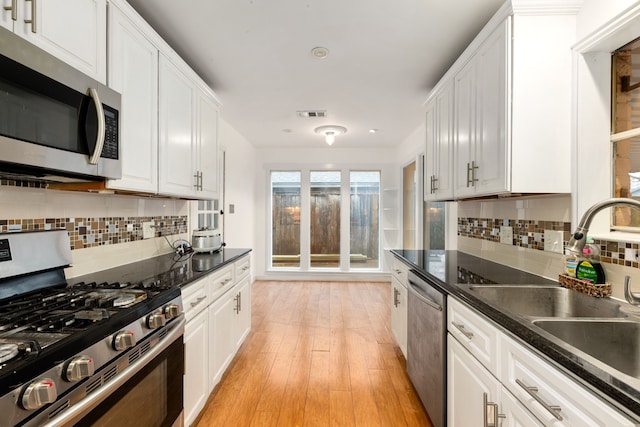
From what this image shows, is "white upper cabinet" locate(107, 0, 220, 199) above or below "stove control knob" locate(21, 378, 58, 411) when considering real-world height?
above

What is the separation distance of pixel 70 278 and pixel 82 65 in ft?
3.61

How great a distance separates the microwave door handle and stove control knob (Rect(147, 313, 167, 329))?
28.4 inches

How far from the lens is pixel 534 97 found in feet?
4.99

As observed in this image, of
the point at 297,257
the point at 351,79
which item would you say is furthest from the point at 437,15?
the point at 297,257

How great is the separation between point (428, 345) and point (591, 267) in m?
0.91

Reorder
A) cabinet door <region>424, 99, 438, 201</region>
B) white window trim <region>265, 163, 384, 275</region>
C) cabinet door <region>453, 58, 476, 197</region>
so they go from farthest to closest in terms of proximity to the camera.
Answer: white window trim <region>265, 163, 384, 275</region>, cabinet door <region>424, 99, 438, 201</region>, cabinet door <region>453, 58, 476, 197</region>

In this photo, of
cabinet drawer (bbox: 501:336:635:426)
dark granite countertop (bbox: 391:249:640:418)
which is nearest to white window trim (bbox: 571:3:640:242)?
Answer: dark granite countertop (bbox: 391:249:640:418)

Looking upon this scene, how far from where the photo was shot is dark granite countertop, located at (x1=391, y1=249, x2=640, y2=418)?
667 mm

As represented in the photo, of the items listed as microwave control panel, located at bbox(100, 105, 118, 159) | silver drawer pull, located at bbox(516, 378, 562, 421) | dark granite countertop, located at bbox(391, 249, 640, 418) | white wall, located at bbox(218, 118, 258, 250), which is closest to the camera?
dark granite countertop, located at bbox(391, 249, 640, 418)

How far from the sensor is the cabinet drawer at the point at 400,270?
228 centimetres

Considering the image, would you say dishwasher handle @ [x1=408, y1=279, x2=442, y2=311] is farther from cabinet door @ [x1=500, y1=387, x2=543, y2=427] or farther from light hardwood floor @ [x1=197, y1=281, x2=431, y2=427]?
light hardwood floor @ [x1=197, y1=281, x2=431, y2=427]

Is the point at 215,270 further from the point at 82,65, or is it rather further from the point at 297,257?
the point at 297,257

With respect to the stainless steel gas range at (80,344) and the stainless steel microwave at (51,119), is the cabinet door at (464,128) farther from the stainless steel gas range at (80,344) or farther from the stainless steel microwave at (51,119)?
the stainless steel microwave at (51,119)

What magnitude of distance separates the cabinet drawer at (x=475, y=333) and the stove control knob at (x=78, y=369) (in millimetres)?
1402
